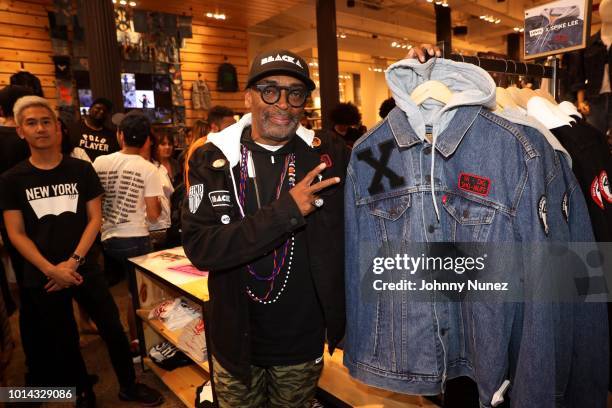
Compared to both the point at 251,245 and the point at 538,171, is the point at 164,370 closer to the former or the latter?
the point at 251,245

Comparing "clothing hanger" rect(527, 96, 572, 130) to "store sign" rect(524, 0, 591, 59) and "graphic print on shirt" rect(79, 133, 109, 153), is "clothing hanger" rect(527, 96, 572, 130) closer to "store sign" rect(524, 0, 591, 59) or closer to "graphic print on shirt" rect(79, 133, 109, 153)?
"store sign" rect(524, 0, 591, 59)

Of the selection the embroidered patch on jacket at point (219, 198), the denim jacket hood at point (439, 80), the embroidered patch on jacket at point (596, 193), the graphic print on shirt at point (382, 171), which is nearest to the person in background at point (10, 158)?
the embroidered patch on jacket at point (219, 198)

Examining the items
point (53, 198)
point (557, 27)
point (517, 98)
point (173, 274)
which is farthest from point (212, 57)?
point (517, 98)

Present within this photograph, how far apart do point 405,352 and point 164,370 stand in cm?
219

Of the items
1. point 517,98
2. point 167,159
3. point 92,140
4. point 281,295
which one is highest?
point 92,140

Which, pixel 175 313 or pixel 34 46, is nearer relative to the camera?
pixel 175 313

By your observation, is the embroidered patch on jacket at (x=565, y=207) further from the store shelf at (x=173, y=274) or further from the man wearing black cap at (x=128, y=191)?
the man wearing black cap at (x=128, y=191)

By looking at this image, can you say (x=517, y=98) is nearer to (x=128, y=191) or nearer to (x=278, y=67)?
(x=278, y=67)

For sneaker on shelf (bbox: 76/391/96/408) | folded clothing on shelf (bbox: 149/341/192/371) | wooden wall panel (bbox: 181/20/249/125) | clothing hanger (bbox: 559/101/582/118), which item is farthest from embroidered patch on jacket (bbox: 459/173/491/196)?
wooden wall panel (bbox: 181/20/249/125)

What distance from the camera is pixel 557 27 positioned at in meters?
1.96

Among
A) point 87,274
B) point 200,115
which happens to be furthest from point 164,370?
point 200,115

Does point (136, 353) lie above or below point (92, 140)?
below

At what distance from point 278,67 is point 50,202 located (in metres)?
1.78

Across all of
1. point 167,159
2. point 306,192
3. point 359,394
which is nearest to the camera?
point 306,192
